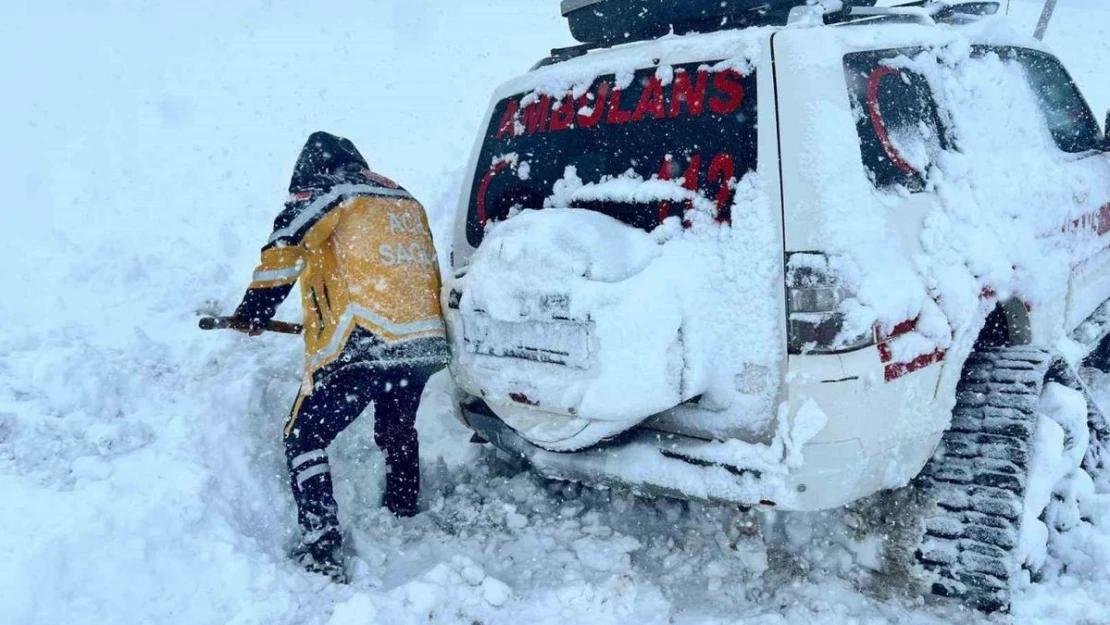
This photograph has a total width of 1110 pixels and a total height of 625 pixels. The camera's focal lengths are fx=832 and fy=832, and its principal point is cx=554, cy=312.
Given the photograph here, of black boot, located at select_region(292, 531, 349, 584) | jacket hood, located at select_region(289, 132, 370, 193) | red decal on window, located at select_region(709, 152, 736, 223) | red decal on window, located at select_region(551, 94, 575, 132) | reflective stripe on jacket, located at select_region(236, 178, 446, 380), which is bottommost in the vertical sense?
black boot, located at select_region(292, 531, 349, 584)

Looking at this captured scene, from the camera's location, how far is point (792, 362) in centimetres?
270

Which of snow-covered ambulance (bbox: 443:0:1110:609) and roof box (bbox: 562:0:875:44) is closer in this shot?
snow-covered ambulance (bbox: 443:0:1110:609)

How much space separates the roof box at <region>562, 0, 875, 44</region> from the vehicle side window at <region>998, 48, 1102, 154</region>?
891 millimetres

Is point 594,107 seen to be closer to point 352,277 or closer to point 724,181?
point 724,181

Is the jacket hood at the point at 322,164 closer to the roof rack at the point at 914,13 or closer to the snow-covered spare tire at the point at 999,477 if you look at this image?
the roof rack at the point at 914,13

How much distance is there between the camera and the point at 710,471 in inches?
114

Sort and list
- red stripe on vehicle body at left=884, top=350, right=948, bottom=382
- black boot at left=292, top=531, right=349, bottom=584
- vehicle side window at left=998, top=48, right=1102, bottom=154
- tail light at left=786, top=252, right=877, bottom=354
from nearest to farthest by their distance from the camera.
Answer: tail light at left=786, top=252, right=877, bottom=354 < red stripe on vehicle body at left=884, top=350, right=948, bottom=382 < black boot at left=292, top=531, right=349, bottom=584 < vehicle side window at left=998, top=48, right=1102, bottom=154

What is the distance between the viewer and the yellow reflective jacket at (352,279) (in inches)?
134

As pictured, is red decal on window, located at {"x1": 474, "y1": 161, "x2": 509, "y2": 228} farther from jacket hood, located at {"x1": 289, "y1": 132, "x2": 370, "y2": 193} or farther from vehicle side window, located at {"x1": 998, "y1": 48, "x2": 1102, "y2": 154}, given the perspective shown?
vehicle side window, located at {"x1": 998, "y1": 48, "x2": 1102, "y2": 154}

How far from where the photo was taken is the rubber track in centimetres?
289

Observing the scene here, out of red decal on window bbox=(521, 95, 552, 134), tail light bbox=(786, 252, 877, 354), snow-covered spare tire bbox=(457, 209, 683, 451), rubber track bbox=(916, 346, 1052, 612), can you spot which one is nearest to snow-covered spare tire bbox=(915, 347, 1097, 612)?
rubber track bbox=(916, 346, 1052, 612)

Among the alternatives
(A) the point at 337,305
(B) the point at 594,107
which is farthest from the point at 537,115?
(A) the point at 337,305

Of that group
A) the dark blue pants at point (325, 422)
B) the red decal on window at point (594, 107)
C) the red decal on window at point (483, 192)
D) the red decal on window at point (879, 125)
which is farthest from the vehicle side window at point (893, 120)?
the dark blue pants at point (325, 422)

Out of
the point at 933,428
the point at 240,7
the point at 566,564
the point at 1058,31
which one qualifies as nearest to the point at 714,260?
the point at 933,428
